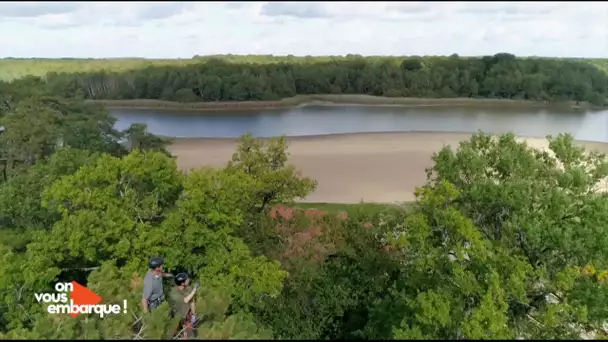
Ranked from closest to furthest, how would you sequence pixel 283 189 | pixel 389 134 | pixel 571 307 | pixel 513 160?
pixel 571 307 → pixel 513 160 → pixel 283 189 → pixel 389 134

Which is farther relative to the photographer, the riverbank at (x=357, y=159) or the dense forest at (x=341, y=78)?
the dense forest at (x=341, y=78)

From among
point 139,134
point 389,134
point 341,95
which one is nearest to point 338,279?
point 139,134

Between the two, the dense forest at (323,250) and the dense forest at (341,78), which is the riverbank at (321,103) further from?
the dense forest at (323,250)

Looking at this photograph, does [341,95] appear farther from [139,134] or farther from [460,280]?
[460,280]

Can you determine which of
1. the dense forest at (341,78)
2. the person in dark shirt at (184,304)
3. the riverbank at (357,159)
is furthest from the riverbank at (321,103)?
the person in dark shirt at (184,304)

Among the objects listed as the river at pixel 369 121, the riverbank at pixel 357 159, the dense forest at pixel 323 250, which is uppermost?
the dense forest at pixel 323 250

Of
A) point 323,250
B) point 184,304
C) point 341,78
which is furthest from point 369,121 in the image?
point 184,304

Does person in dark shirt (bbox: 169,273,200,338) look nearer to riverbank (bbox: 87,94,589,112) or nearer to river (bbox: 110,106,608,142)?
river (bbox: 110,106,608,142)
